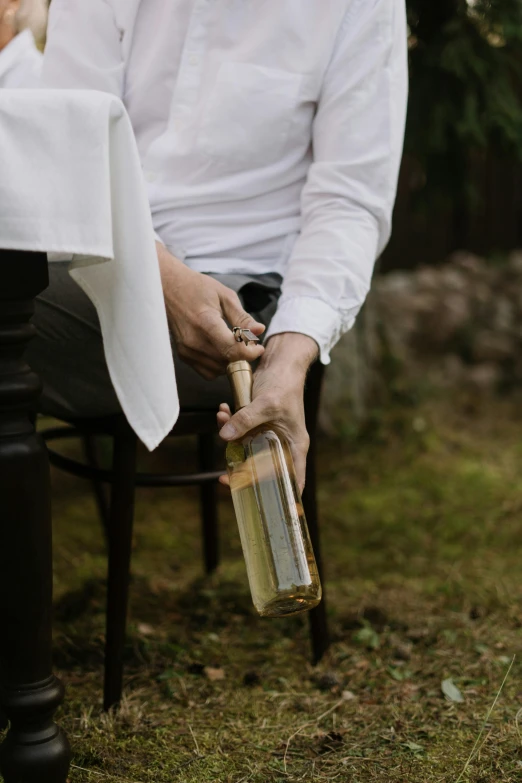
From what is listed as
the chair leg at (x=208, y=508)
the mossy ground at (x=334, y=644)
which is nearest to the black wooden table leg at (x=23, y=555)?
the mossy ground at (x=334, y=644)

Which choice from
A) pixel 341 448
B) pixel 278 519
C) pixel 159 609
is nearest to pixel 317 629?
pixel 159 609

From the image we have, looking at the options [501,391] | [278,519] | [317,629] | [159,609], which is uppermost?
[278,519]

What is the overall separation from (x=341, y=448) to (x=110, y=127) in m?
2.43

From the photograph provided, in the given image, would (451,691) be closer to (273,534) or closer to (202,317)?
(273,534)

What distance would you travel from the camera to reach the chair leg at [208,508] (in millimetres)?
2121

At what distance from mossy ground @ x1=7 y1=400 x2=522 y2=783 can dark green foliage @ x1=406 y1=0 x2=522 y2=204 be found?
116 centimetres

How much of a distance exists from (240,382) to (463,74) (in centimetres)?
207

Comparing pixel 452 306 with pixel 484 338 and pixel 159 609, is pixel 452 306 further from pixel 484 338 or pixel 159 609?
pixel 159 609

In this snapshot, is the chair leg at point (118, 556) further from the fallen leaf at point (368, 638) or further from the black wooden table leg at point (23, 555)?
the fallen leaf at point (368, 638)

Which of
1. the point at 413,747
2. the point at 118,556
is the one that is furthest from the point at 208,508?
the point at 413,747

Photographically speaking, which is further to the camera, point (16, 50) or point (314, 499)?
point (314, 499)

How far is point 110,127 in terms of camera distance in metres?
1.01

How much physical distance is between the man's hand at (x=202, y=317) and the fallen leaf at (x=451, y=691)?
2.28ft

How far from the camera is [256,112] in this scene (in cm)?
150
